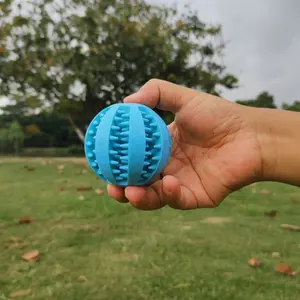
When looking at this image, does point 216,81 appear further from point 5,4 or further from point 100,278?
point 100,278

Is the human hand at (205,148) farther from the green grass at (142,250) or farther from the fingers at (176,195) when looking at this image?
the green grass at (142,250)

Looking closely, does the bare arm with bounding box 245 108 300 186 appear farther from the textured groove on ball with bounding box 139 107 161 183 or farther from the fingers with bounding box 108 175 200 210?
the textured groove on ball with bounding box 139 107 161 183

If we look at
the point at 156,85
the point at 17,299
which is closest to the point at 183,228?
the point at 17,299

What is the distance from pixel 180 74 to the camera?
45.8 ft

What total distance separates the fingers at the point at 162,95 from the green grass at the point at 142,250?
93cm

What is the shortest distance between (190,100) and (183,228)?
62.4 inches

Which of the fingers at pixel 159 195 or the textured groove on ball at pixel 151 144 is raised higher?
the textured groove on ball at pixel 151 144

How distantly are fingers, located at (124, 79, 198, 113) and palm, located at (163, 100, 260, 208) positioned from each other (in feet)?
0.16

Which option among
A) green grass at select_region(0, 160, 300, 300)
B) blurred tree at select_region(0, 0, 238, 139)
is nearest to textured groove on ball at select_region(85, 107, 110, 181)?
green grass at select_region(0, 160, 300, 300)

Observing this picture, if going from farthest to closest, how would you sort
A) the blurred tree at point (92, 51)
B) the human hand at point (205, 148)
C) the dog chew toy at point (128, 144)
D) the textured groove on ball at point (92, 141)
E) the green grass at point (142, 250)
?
1. the blurred tree at point (92, 51)
2. the green grass at point (142, 250)
3. the human hand at point (205, 148)
4. the textured groove on ball at point (92, 141)
5. the dog chew toy at point (128, 144)

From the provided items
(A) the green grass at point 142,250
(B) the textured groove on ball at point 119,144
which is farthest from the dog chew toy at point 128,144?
(A) the green grass at point 142,250

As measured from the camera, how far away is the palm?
170cm

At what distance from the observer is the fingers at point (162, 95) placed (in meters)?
1.69

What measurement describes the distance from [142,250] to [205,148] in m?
1.09
